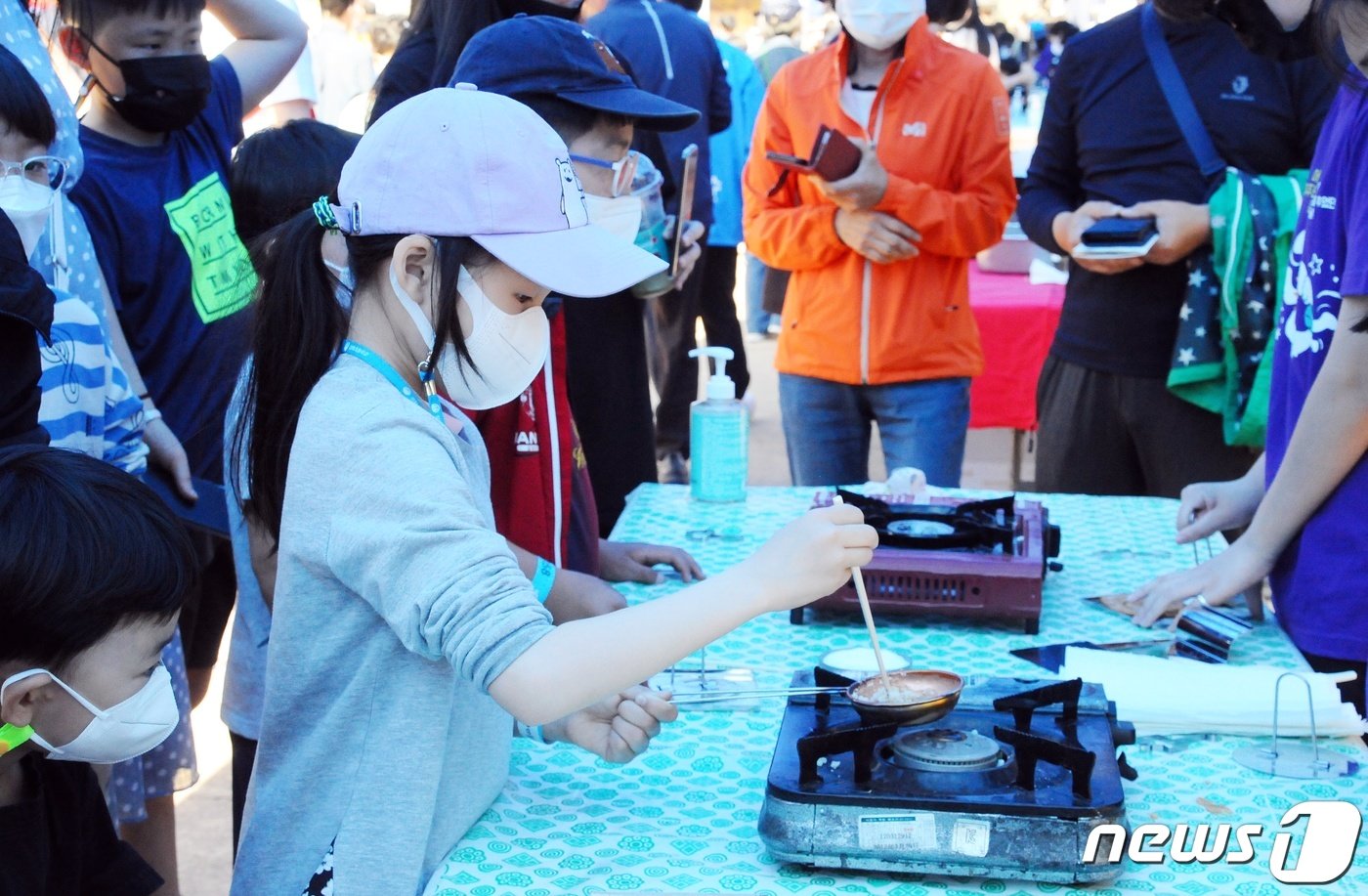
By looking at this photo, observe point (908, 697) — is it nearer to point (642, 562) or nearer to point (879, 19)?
point (642, 562)

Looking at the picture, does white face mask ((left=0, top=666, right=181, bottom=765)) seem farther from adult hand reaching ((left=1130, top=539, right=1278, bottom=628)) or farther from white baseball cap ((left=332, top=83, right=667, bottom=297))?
adult hand reaching ((left=1130, top=539, right=1278, bottom=628))

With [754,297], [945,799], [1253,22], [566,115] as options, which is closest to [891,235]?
[1253,22]

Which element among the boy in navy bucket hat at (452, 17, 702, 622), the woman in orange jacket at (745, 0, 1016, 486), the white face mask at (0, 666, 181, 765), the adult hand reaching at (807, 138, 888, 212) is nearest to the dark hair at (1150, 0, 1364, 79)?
the woman in orange jacket at (745, 0, 1016, 486)

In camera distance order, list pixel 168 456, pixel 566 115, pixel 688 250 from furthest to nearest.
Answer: pixel 688 250, pixel 168 456, pixel 566 115

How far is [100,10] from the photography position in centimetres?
254

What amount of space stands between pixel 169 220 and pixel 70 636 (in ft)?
4.87

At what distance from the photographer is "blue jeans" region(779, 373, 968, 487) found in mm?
3453

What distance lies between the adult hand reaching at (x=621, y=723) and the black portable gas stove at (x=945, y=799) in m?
0.14

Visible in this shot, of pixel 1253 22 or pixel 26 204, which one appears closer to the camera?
pixel 26 204

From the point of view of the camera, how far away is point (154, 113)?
2623 millimetres

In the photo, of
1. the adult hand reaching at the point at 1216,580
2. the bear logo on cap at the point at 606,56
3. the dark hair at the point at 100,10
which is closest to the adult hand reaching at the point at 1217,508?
the adult hand reaching at the point at 1216,580

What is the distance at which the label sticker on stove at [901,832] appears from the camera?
1.27 m

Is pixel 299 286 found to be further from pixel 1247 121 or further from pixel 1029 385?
pixel 1029 385

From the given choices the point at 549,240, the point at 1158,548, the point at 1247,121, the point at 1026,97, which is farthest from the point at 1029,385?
the point at 1026,97
